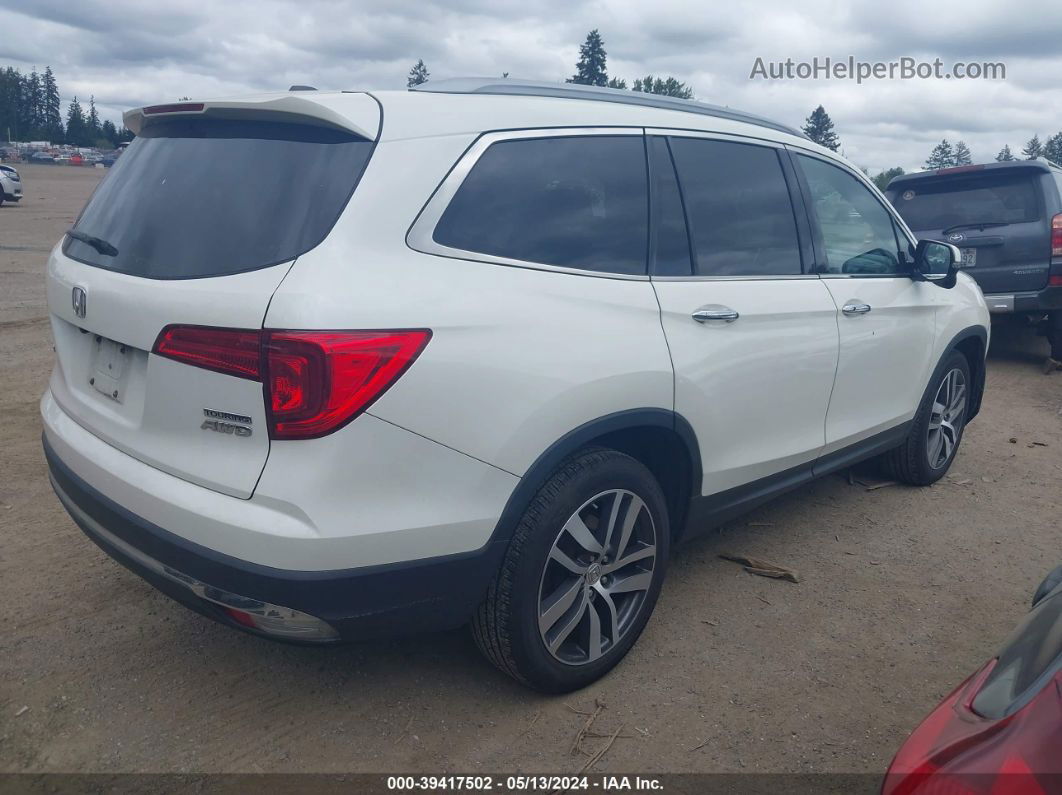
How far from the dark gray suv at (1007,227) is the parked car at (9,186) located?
84.1 ft

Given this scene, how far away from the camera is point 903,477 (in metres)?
5.02

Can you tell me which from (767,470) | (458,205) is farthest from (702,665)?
(458,205)

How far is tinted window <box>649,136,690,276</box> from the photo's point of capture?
3084 millimetres

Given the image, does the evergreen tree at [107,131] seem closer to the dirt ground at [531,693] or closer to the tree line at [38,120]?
the tree line at [38,120]

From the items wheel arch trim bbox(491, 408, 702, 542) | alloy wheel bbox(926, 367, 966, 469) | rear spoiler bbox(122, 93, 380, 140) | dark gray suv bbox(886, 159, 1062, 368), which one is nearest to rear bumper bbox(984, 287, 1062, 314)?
dark gray suv bbox(886, 159, 1062, 368)

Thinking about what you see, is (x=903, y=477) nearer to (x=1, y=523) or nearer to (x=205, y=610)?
(x=205, y=610)

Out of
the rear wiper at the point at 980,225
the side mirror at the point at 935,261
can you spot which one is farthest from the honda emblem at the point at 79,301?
the rear wiper at the point at 980,225

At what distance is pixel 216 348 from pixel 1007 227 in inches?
316

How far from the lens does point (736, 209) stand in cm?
348

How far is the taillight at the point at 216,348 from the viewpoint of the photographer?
218 centimetres

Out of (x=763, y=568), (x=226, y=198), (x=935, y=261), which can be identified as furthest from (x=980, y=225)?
(x=226, y=198)

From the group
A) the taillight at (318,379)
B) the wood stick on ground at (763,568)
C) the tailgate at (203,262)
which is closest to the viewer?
the taillight at (318,379)

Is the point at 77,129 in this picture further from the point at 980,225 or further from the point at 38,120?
the point at 980,225

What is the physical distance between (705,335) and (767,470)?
30.8 inches
